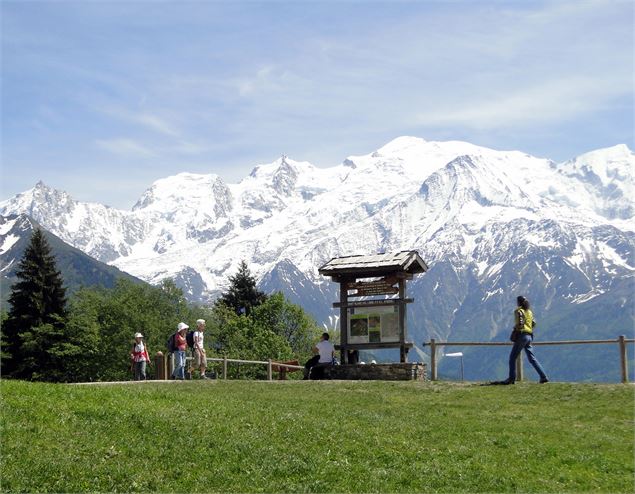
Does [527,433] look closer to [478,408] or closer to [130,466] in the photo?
[478,408]

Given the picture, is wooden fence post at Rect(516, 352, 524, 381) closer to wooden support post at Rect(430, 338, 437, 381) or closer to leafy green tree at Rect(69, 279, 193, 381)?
wooden support post at Rect(430, 338, 437, 381)

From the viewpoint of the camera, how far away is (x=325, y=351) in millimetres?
42344

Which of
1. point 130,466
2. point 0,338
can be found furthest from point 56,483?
point 0,338

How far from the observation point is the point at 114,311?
3664 inches

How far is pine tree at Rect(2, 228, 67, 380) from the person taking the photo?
77375mm

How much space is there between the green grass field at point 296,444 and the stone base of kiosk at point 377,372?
9.73 metres

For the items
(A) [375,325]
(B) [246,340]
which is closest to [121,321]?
(B) [246,340]

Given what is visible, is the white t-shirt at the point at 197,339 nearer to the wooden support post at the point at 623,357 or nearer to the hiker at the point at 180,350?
the hiker at the point at 180,350

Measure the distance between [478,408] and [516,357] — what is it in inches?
274

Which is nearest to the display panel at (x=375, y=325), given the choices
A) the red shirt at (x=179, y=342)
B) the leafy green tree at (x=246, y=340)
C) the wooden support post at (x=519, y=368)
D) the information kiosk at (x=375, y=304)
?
the information kiosk at (x=375, y=304)

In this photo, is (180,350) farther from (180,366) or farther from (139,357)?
(139,357)

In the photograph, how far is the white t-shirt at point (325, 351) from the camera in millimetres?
42312

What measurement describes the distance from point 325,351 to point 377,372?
2729 mm

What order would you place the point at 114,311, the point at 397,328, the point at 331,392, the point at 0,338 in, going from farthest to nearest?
1. the point at 114,311
2. the point at 0,338
3. the point at 397,328
4. the point at 331,392
